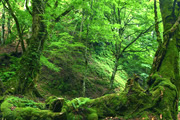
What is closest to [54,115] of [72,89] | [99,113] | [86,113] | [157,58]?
[86,113]

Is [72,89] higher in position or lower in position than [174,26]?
lower

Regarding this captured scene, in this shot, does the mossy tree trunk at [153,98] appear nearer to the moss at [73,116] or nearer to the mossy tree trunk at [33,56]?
the moss at [73,116]

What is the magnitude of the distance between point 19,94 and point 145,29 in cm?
953

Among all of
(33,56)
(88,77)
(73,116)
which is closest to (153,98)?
(73,116)

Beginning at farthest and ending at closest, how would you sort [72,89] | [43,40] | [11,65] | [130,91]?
[72,89]
[11,65]
[43,40]
[130,91]

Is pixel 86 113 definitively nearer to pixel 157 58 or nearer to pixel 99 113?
pixel 99 113

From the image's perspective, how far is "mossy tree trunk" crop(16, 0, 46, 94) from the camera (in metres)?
6.51

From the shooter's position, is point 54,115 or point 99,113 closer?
point 54,115

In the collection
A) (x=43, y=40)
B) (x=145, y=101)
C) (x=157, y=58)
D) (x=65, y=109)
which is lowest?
(x=65, y=109)

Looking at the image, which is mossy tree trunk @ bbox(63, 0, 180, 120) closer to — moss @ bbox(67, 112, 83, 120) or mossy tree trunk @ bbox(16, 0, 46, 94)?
moss @ bbox(67, 112, 83, 120)

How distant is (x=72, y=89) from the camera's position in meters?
10.5

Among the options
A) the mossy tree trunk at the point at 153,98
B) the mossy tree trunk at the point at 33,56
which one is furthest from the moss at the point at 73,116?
the mossy tree trunk at the point at 33,56

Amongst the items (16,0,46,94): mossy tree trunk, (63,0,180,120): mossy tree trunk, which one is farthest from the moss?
(16,0,46,94): mossy tree trunk

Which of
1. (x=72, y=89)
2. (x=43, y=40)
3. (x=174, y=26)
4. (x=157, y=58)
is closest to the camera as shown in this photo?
(x=174, y=26)
